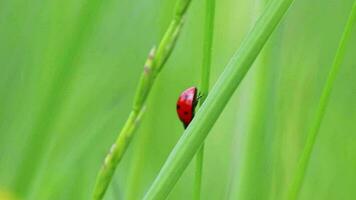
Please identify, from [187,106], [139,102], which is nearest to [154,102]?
[187,106]

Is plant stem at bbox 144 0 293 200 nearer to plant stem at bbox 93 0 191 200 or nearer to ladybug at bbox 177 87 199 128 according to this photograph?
plant stem at bbox 93 0 191 200

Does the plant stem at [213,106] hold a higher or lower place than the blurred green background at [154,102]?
→ higher

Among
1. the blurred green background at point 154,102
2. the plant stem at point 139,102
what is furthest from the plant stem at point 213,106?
the blurred green background at point 154,102

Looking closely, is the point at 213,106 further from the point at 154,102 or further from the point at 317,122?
the point at 154,102

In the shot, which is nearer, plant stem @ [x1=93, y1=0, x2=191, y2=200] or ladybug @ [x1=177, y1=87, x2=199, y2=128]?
plant stem @ [x1=93, y1=0, x2=191, y2=200]

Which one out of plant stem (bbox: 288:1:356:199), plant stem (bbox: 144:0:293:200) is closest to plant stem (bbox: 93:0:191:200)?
plant stem (bbox: 144:0:293:200)

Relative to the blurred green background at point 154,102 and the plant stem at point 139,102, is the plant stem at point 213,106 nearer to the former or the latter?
the plant stem at point 139,102

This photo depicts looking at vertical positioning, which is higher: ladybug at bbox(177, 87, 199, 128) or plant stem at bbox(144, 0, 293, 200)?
plant stem at bbox(144, 0, 293, 200)
